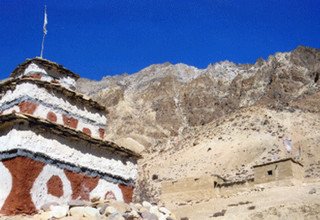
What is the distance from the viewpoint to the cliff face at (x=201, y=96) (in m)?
98.9

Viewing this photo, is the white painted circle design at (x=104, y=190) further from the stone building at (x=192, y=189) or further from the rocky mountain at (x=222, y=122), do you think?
the stone building at (x=192, y=189)

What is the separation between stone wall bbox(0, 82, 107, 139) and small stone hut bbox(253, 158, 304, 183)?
18.6 m

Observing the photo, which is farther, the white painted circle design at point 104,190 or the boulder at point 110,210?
the white painted circle design at point 104,190

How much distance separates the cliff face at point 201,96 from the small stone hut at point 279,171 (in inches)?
2150

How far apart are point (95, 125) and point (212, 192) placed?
740 inches

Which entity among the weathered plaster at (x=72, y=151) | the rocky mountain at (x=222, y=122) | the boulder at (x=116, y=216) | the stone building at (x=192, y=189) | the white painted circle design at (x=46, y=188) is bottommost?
the boulder at (x=116, y=216)

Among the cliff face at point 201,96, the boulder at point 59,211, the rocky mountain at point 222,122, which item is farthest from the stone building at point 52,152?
the cliff face at point 201,96

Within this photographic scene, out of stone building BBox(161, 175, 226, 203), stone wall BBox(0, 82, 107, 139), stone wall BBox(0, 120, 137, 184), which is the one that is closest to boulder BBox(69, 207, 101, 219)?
stone wall BBox(0, 120, 137, 184)

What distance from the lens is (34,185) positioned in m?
14.5

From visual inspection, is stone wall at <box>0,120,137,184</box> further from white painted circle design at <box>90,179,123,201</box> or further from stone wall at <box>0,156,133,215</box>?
stone wall at <box>0,156,133,215</box>

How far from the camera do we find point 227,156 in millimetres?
58781

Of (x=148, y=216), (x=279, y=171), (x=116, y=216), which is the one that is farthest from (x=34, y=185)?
(x=279, y=171)

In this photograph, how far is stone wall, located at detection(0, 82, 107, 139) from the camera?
62.2 ft

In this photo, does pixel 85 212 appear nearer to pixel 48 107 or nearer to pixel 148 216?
pixel 148 216
